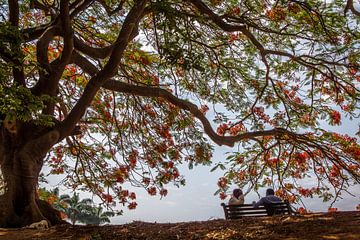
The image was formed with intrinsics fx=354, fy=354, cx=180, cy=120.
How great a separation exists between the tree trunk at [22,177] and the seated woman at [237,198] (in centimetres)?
388

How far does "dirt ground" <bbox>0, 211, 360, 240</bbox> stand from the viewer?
4855 millimetres

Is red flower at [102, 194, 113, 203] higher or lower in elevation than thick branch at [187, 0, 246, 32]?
lower

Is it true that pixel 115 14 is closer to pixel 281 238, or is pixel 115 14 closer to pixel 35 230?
pixel 35 230

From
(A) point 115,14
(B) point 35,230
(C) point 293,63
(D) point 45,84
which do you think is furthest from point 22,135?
(C) point 293,63

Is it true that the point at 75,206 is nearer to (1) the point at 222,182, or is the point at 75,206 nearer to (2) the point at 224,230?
(1) the point at 222,182

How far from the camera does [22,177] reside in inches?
273

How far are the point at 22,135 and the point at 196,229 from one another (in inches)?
160

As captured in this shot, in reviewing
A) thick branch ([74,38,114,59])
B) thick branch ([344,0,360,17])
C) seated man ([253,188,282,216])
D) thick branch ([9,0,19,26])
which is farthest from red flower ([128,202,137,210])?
thick branch ([344,0,360,17])

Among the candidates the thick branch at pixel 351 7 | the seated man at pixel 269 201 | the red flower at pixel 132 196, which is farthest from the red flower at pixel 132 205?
the thick branch at pixel 351 7

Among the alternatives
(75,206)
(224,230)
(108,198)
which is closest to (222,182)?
(108,198)

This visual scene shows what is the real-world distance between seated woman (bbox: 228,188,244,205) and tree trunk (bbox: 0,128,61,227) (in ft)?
12.7

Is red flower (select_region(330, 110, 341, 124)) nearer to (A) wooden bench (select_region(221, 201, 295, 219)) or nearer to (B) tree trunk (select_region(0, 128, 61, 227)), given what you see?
(A) wooden bench (select_region(221, 201, 295, 219))

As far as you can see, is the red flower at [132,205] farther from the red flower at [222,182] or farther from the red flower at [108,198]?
the red flower at [222,182]

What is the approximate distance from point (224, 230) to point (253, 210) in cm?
180
